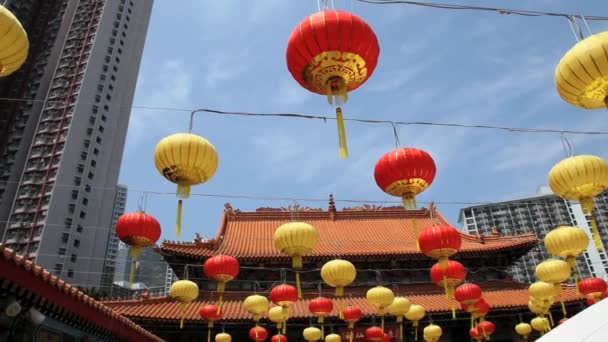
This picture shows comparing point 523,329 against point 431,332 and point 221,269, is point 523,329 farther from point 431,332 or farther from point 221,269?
point 221,269

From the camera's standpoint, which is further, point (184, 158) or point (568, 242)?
point (568, 242)

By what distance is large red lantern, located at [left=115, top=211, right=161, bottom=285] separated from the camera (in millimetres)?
7371

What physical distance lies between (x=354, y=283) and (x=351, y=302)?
4.88 feet

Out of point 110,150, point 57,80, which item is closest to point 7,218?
point 110,150

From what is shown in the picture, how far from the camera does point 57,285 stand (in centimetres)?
507

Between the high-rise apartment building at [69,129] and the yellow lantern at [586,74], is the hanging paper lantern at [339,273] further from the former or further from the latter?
the high-rise apartment building at [69,129]

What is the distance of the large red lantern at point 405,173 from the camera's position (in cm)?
617

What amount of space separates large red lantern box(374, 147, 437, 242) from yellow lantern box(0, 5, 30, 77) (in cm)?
470

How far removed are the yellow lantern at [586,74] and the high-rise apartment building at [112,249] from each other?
92.7ft

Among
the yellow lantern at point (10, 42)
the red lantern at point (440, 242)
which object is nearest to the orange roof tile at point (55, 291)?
the yellow lantern at point (10, 42)

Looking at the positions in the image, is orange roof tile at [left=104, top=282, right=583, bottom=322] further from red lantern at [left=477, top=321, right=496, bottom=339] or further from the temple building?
red lantern at [left=477, top=321, right=496, bottom=339]

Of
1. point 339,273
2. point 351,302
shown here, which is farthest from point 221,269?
point 351,302

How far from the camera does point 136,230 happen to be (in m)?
7.38

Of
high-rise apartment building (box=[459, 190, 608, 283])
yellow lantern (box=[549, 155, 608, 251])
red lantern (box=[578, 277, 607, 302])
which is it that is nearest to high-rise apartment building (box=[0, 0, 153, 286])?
red lantern (box=[578, 277, 607, 302])
